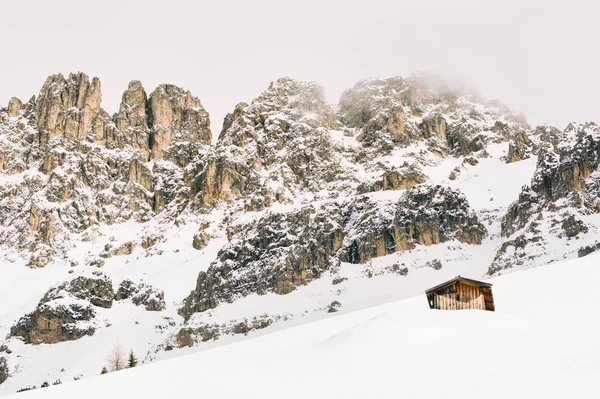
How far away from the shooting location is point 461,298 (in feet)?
134

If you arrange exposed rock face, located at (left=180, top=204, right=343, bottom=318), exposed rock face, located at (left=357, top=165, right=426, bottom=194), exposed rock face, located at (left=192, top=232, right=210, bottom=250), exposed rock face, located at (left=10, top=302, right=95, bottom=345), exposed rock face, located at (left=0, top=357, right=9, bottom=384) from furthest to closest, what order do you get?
exposed rock face, located at (left=192, top=232, right=210, bottom=250), exposed rock face, located at (left=357, top=165, right=426, bottom=194), exposed rock face, located at (left=180, top=204, right=343, bottom=318), exposed rock face, located at (left=10, top=302, right=95, bottom=345), exposed rock face, located at (left=0, top=357, right=9, bottom=384)

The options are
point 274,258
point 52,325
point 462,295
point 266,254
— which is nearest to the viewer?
point 462,295

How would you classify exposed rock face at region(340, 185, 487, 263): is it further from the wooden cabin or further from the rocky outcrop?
the wooden cabin

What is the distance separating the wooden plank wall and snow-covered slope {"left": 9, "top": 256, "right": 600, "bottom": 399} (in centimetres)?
597

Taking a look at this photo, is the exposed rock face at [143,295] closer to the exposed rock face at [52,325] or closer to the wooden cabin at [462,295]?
the exposed rock face at [52,325]

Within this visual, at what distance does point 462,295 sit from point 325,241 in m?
121

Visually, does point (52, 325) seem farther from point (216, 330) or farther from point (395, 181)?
point (395, 181)

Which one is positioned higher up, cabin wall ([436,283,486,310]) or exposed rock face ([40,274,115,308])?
exposed rock face ([40,274,115,308])

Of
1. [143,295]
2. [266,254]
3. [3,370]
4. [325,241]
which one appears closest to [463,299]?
[3,370]

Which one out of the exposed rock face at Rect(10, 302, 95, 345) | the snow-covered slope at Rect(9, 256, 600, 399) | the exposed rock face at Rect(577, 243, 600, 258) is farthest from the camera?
the exposed rock face at Rect(10, 302, 95, 345)

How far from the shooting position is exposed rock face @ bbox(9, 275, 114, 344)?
137 meters

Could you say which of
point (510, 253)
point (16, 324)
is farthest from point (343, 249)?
point (16, 324)

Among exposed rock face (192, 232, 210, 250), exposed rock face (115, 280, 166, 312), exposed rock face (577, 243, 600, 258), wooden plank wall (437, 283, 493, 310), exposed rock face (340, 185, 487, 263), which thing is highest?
exposed rock face (192, 232, 210, 250)

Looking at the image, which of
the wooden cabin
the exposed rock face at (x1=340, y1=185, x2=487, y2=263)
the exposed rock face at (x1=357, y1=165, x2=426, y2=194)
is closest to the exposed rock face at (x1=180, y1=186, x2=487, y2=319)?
the exposed rock face at (x1=340, y1=185, x2=487, y2=263)
